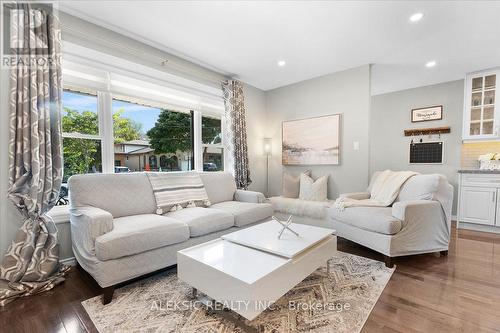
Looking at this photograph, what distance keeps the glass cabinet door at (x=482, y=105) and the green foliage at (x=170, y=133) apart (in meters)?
4.46

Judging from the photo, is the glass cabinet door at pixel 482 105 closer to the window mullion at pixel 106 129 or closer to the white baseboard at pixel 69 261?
the window mullion at pixel 106 129

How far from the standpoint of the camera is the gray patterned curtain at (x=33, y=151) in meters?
1.86

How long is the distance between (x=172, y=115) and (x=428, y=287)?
3.43 m

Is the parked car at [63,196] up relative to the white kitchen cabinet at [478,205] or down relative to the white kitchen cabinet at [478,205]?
up

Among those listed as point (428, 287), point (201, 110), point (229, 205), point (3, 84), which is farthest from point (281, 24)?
point (428, 287)

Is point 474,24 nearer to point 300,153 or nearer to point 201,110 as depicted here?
point 300,153

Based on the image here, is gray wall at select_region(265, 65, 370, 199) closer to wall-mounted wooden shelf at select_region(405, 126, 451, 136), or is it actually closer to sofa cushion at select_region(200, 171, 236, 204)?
sofa cushion at select_region(200, 171, 236, 204)

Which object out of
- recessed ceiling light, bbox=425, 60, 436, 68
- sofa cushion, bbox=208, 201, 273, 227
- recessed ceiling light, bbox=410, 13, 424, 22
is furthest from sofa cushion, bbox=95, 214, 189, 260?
recessed ceiling light, bbox=425, 60, 436, 68

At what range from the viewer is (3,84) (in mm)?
1916

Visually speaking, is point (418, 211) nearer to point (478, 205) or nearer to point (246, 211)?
point (246, 211)

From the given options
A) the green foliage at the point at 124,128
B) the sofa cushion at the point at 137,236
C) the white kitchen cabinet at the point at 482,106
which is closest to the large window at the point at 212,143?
the green foliage at the point at 124,128

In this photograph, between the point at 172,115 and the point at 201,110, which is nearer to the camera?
the point at 172,115

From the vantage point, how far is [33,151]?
1.93 meters

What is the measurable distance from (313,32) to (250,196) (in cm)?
213
